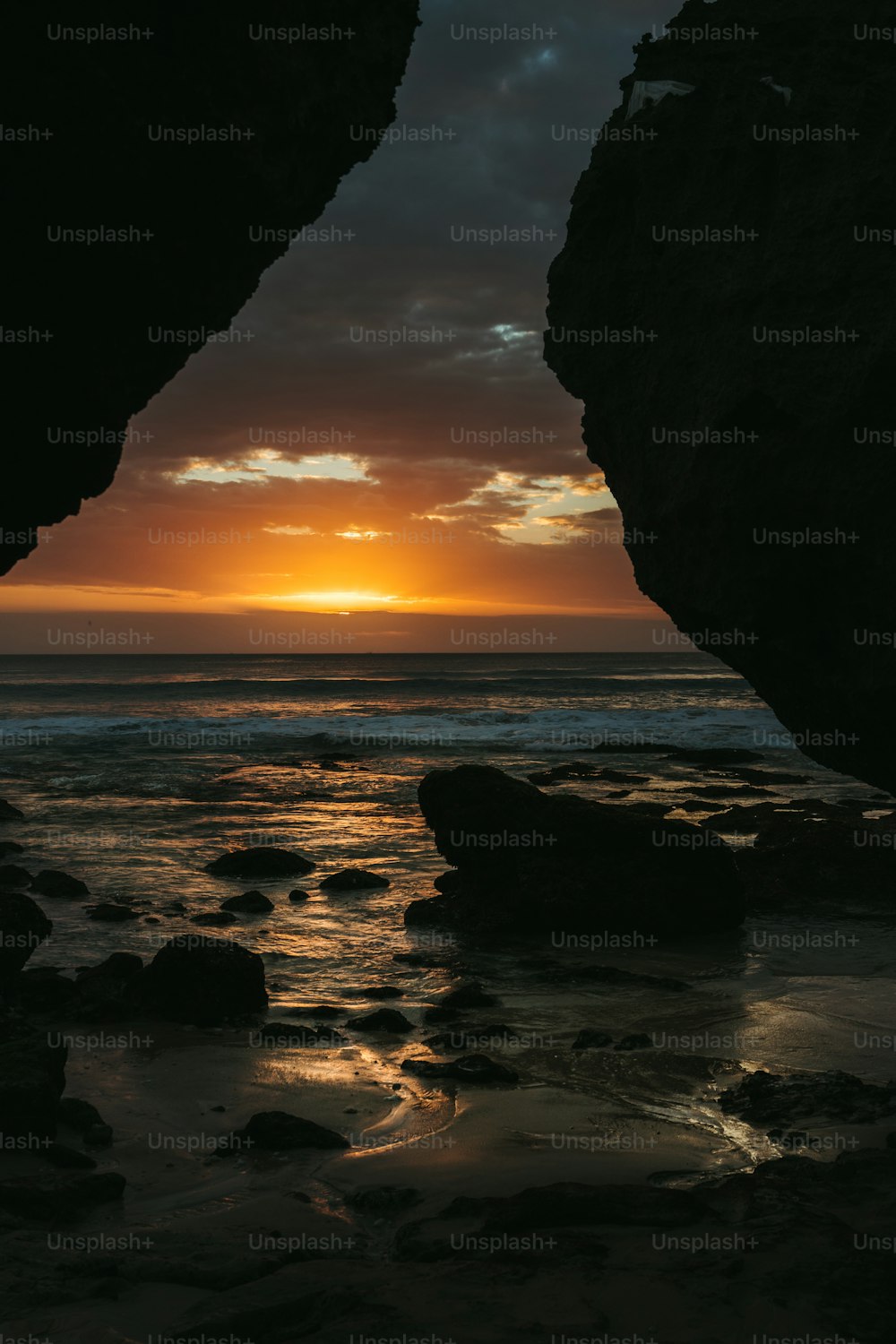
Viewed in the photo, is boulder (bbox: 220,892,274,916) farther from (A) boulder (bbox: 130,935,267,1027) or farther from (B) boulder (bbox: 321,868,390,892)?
(A) boulder (bbox: 130,935,267,1027)

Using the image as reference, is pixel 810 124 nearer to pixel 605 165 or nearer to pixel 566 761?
pixel 605 165

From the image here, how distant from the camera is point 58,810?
2120 centimetres

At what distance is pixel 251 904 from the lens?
39.2 feet

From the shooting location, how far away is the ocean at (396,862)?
800cm

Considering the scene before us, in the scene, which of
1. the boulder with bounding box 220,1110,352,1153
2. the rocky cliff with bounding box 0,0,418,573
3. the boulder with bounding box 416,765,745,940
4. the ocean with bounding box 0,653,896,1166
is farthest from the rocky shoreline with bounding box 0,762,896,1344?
the rocky cliff with bounding box 0,0,418,573

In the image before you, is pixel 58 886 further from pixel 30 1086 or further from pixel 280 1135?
pixel 280 1135

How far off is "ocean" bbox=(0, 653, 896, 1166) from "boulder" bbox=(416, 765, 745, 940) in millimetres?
389

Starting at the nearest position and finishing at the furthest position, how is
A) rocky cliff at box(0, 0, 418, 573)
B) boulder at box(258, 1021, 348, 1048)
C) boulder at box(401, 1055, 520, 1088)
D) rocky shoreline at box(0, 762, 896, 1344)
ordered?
rocky cliff at box(0, 0, 418, 573) → rocky shoreline at box(0, 762, 896, 1344) → boulder at box(401, 1055, 520, 1088) → boulder at box(258, 1021, 348, 1048)

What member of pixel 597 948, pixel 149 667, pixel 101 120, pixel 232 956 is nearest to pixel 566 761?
pixel 597 948

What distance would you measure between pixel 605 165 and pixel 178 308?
9.80 ft

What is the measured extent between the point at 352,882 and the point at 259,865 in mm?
1582

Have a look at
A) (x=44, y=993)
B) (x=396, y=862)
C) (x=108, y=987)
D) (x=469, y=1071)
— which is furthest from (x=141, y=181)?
(x=396, y=862)

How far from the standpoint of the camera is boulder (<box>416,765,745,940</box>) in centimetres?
1098

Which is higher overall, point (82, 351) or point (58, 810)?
point (82, 351)
